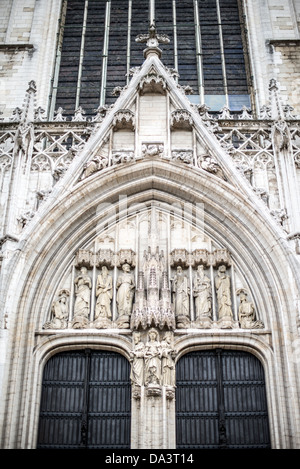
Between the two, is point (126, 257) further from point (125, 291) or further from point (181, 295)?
point (181, 295)

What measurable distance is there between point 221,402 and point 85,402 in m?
2.60

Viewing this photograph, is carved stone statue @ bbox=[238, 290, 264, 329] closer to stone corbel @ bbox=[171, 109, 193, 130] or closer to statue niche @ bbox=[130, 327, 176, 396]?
statue niche @ bbox=[130, 327, 176, 396]

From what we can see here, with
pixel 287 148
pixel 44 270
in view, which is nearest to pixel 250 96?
pixel 287 148

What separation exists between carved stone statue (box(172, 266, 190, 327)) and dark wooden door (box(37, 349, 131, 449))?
1453mm

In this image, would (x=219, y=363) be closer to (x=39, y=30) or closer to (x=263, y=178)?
(x=263, y=178)

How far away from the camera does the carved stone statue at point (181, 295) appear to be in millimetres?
11062

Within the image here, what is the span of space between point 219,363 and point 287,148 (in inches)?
194

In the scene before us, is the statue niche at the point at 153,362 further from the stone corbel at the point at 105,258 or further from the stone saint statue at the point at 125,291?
the stone corbel at the point at 105,258

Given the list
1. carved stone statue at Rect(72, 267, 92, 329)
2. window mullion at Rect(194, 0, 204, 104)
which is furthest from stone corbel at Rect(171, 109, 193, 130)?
A: carved stone statue at Rect(72, 267, 92, 329)

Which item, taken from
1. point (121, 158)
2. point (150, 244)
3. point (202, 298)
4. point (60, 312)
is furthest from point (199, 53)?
point (60, 312)

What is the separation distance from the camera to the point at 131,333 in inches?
428

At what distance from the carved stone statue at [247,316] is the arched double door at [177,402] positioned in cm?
60

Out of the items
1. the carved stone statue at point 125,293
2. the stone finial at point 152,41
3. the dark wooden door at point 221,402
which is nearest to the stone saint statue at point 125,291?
the carved stone statue at point 125,293

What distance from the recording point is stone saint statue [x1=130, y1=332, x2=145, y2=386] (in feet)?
33.9
